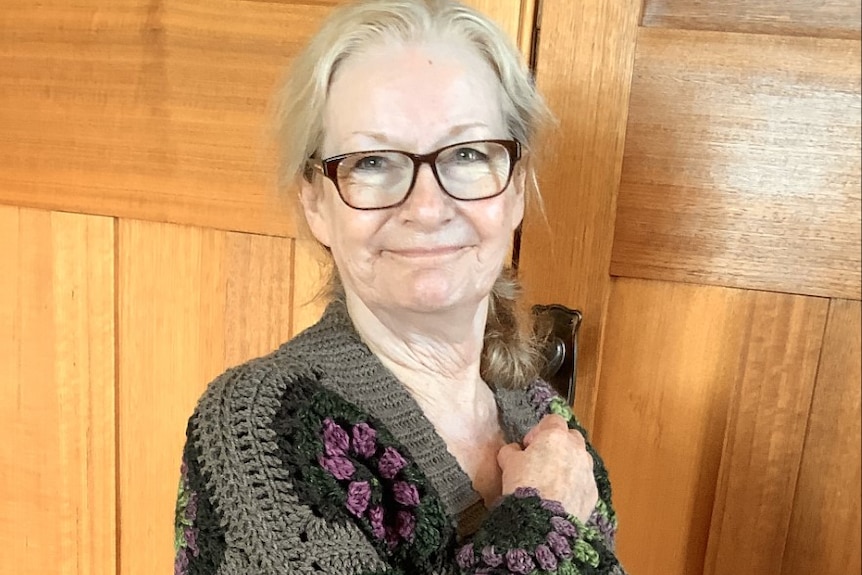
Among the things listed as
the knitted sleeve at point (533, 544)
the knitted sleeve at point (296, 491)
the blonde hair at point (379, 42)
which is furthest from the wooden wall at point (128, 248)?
the knitted sleeve at point (533, 544)

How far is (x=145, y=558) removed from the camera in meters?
1.21

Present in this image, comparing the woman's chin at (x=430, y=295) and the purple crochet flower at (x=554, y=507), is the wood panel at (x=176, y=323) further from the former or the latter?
the purple crochet flower at (x=554, y=507)

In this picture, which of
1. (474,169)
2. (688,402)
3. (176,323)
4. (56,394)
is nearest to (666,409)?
(688,402)

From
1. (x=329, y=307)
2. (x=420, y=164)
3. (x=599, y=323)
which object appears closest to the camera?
(x=420, y=164)

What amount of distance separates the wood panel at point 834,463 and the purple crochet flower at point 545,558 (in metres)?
0.25

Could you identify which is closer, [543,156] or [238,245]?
[543,156]

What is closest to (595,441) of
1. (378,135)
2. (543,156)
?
(543,156)

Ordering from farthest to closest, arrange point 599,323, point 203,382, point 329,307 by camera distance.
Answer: point 203,382 < point 599,323 < point 329,307

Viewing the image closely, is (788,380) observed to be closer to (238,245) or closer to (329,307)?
(329,307)

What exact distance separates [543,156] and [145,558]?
837mm

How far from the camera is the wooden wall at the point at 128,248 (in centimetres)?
102

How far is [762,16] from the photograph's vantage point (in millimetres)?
833

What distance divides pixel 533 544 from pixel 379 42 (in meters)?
0.48

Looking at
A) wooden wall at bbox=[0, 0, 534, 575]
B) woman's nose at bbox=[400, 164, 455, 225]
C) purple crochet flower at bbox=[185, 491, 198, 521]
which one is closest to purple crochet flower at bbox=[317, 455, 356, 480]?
purple crochet flower at bbox=[185, 491, 198, 521]
